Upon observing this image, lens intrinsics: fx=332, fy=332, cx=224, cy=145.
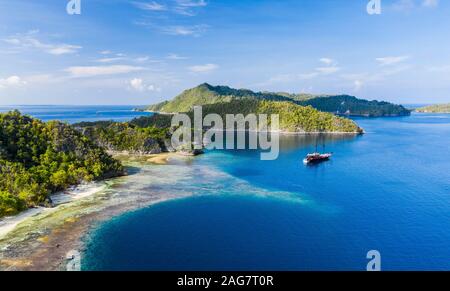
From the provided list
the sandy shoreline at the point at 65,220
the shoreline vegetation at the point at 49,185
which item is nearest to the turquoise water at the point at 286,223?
the sandy shoreline at the point at 65,220

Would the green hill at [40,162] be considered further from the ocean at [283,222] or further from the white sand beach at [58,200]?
the ocean at [283,222]

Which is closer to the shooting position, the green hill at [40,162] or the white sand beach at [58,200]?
the white sand beach at [58,200]

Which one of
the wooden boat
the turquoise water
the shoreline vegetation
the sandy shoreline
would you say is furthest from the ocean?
the wooden boat

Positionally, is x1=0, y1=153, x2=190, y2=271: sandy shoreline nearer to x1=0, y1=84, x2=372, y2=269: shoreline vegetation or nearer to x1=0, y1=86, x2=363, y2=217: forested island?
x1=0, y1=84, x2=372, y2=269: shoreline vegetation

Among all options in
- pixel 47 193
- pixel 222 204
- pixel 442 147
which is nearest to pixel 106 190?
pixel 47 193

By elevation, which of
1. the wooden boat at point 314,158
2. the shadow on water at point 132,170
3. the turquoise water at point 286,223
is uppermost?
the wooden boat at point 314,158

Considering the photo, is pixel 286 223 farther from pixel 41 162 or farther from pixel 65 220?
pixel 41 162
